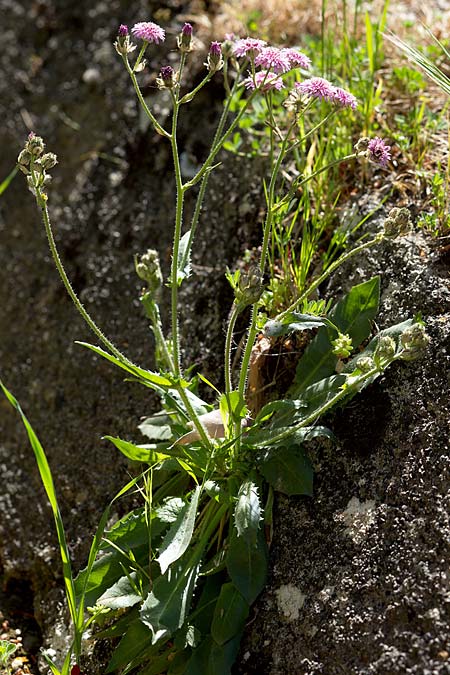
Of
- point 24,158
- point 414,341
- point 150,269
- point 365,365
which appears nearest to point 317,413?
point 365,365

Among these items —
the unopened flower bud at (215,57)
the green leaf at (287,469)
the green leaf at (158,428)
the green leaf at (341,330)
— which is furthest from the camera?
the green leaf at (158,428)

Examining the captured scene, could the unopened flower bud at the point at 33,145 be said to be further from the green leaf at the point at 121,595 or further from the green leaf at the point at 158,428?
the green leaf at the point at 121,595

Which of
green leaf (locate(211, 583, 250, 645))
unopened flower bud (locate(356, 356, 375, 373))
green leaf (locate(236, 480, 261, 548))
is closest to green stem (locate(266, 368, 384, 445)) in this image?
unopened flower bud (locate(356, 356, 375, 373))

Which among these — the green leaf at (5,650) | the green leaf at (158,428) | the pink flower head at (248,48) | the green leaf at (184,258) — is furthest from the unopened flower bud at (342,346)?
the green leaf at (5,650)

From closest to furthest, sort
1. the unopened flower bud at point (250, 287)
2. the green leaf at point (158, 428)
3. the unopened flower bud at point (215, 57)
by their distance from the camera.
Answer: the unopened flower bud at point (250, 287) → the unopened flower bud at point (215, 57) → the green leaf at point (158, 428)

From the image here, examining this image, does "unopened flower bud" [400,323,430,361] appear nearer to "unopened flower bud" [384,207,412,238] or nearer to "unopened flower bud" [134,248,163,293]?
"unopened flower bud" [384,207,412,238]

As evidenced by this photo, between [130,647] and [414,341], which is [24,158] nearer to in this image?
[414,341]

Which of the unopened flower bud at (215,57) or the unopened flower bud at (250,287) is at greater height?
the unopened flower bud at (215,57)
